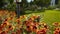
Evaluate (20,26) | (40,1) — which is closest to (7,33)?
(20,26)

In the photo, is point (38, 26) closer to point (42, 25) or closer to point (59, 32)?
point (42, 25)

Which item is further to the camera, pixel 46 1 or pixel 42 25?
pixel 46 1

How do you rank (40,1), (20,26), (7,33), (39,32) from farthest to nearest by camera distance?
(40,1), (20,26), (7,33), (39,32)

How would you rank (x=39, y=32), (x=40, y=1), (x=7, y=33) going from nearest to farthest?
1. (x=39, y=32)
2. (x=7, y=33)
3. (x=40, y=1)

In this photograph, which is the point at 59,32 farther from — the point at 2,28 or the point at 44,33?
the point at 2,28

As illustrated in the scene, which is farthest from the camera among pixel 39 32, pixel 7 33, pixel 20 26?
pixel 20 26

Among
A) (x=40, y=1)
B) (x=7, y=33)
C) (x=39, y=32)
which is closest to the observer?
(x=39, y=32)

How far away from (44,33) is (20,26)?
2.67 feet

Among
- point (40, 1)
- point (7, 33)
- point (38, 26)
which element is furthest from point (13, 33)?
point (40, 1)

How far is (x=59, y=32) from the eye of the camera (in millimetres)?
4496

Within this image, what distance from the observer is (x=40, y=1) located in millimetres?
33406

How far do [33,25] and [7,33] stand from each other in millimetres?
510

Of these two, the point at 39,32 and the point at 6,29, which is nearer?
the point at 39,32

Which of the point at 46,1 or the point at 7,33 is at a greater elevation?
the point at 7,33
